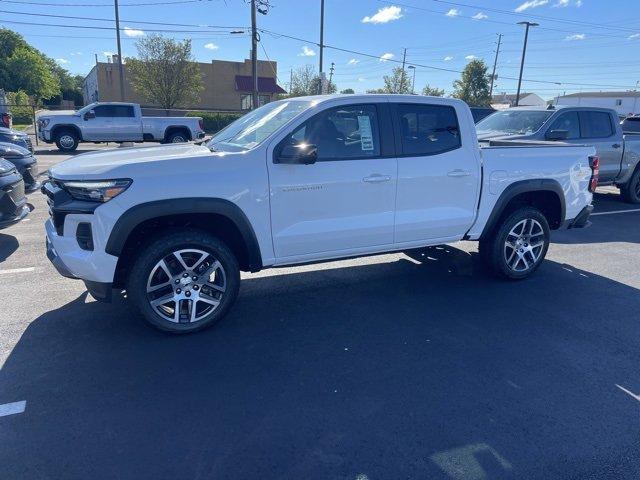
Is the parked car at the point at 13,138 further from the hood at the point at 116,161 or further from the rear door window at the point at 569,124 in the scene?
the rear door window at the point at 569,124

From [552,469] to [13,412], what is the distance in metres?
3.10

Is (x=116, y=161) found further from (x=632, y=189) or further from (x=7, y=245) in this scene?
(x=632, y=189)

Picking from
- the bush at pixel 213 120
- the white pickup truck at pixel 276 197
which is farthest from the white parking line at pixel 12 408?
the bush at pixel 213 120

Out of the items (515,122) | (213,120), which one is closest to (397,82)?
(213,120)

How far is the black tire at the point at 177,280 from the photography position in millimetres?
3654

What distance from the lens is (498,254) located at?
5184 mm

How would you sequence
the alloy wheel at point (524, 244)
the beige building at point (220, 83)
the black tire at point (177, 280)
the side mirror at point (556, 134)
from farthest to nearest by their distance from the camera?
the beige building at point (220, 83) < the side mirror at point (556, 134) < the alloy wheel at point (524, 244) < the black tire at point (177, 280)

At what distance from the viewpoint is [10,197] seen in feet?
19.1

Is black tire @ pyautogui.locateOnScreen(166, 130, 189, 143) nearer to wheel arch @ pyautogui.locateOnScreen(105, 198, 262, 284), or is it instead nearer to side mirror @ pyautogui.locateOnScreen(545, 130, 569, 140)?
side mirror @ pyautogui.locateOnScreen(545, 130, 569, 140)

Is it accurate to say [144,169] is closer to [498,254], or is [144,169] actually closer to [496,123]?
[498,254]

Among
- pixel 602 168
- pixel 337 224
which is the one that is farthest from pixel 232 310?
pixel 602 168

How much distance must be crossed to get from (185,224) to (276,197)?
779 millimetres

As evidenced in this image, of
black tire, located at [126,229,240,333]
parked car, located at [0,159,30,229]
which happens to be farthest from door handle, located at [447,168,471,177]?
parked car, located at [0,159,30,229]

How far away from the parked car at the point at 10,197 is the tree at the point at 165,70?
32.6 m
